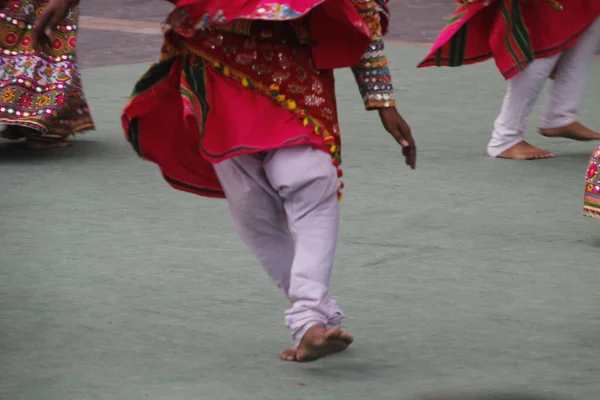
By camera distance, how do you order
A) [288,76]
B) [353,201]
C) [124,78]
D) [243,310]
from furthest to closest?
[124,78] → [353,201] → [243,310] → [288,76]

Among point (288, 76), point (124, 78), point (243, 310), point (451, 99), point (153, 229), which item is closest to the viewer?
point (288, 76)

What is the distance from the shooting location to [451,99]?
8406mm

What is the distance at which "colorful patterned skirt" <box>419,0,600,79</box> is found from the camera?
632cm

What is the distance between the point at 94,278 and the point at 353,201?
1.57 m

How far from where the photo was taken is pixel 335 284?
4.39 m

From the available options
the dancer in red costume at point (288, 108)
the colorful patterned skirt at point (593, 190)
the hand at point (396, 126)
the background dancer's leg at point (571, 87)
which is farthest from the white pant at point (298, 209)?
the background dancer's leg at point (571, 87)

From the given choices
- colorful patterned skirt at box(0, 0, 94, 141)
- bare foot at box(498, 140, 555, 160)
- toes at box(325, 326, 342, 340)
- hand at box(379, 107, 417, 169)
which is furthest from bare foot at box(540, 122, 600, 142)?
toes at box(325, 326, 342, 340)

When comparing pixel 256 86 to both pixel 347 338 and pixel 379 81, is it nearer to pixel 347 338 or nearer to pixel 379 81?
pixel 379 81

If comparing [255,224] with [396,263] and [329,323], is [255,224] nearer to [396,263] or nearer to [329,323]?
[329,323]

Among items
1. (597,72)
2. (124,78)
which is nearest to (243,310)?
(124,78)

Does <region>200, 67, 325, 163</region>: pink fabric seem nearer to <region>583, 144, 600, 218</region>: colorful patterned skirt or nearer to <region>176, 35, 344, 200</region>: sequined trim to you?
<region>176, 35, 344, 200</region>: sequined trim

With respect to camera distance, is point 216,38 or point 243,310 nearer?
point 216,38

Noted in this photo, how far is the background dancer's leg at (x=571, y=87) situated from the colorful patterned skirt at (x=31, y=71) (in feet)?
8.26

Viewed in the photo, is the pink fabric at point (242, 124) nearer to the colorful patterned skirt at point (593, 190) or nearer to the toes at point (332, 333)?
the toes at point (332, 333)
